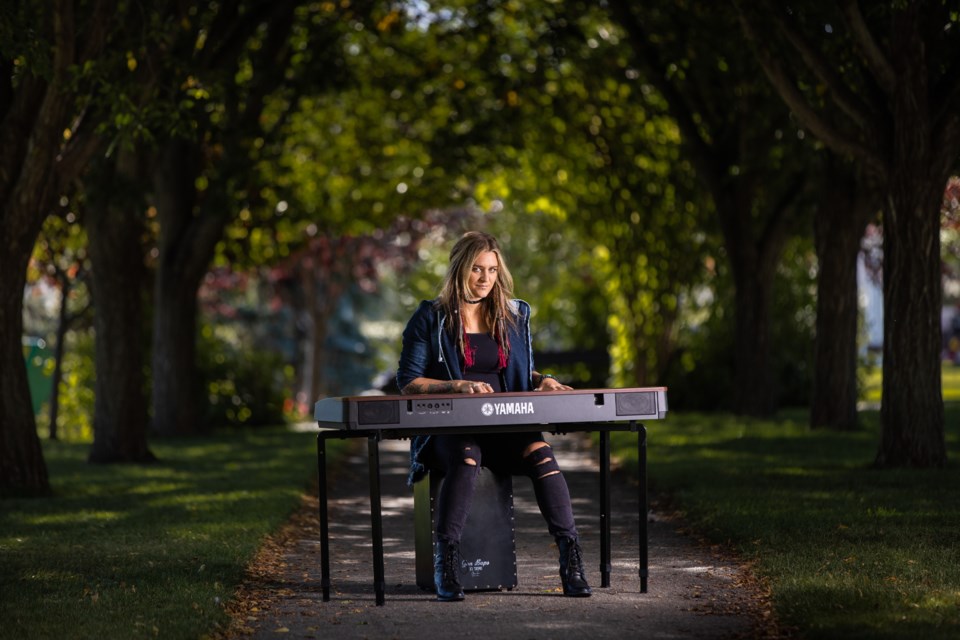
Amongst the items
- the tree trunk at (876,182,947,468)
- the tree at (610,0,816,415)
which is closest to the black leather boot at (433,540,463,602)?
the tree trunk at (876,182,947,468)

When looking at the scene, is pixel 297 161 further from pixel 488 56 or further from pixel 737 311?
pixel 737 311

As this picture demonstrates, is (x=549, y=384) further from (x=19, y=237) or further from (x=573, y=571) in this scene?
(x=19, y=237)

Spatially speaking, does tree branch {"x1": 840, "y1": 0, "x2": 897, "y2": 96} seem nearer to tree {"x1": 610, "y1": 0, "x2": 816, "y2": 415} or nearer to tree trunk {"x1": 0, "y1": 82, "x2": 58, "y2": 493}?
tree {"x1": 610, "y1": 0, "x2": 816, "y2": 415}

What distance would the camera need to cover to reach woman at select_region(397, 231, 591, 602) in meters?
7.72

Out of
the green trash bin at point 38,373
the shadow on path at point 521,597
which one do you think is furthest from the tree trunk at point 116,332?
the green trash bin at point 38,373

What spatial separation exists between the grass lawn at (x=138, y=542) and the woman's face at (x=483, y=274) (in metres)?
1.94

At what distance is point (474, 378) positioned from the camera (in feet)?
26.3

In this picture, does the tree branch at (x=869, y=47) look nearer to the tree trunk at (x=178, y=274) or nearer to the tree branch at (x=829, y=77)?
the tree branch at (x=829, y=77)

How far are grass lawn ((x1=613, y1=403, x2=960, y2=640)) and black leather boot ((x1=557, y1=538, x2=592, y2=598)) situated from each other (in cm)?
95

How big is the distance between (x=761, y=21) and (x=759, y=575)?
23.7ft

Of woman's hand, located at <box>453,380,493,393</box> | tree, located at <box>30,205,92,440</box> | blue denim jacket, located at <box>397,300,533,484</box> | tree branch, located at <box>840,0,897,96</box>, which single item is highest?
tree branch, located at <box>840,0,897,96</box>

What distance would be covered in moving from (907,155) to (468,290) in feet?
20.4

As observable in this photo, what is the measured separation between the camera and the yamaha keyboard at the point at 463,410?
7.12m

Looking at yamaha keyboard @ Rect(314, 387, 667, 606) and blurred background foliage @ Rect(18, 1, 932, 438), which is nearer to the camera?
yamaha keyboard @ Rect(314, 387, 667, 606)
